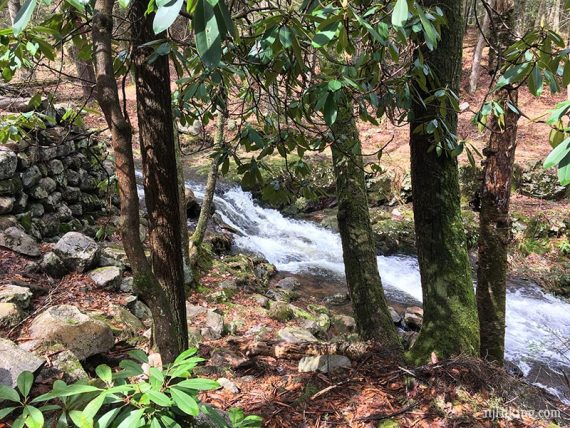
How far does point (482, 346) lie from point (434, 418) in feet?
5.88

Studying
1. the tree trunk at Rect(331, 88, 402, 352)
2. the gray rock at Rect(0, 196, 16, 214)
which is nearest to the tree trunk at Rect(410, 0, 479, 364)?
the tree trunk at Rect(331, 88, 402, 352)

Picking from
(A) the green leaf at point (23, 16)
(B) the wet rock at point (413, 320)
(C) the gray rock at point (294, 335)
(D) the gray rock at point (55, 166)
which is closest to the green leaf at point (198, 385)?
(A) the green leaf at point (23, 16)

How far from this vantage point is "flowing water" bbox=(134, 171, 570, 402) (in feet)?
18.1

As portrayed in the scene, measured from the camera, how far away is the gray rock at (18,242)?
154 inches

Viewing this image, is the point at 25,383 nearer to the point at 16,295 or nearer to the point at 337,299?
the point at 16,295

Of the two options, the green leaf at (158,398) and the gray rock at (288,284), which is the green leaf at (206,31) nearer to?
the green leaf at (158,398)

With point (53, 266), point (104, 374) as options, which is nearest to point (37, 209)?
point (53, 266)

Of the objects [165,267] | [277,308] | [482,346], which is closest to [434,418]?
[165,267]

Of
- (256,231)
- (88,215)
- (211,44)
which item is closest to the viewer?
(211,44)

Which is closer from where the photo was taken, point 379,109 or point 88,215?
point 379,109

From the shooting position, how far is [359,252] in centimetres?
342

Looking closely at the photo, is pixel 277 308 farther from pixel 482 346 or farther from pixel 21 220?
pixel 21 220

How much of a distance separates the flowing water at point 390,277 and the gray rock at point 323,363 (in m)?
3.05

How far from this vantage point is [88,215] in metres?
6.12
